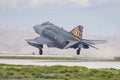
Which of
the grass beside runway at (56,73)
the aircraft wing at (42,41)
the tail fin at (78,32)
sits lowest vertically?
the grass beside runway at (56,73)

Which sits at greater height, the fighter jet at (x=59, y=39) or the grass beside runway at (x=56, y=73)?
the fighter jet at (x=59, y=39)

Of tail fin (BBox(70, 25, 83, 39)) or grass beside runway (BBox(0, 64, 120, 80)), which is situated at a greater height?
tail fin (BBox(70, 25, 83, 39))

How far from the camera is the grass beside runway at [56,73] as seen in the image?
65188mm

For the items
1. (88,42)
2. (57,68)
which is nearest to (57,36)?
(88,42)

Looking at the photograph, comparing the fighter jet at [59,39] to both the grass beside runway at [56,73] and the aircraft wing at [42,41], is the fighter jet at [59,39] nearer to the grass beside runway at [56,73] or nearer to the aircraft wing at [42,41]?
the aircraft wing at [42,41]

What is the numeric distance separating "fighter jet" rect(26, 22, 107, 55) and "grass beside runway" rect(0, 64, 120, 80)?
58.9 meters

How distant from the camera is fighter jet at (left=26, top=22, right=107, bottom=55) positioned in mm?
136938

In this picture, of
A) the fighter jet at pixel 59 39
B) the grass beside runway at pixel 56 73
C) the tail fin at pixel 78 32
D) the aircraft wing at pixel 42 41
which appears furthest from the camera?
the aircraft wing at pixel 42 41

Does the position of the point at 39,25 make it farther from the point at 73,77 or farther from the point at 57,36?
the point at 73,77

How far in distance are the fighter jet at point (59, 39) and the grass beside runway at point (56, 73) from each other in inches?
2320

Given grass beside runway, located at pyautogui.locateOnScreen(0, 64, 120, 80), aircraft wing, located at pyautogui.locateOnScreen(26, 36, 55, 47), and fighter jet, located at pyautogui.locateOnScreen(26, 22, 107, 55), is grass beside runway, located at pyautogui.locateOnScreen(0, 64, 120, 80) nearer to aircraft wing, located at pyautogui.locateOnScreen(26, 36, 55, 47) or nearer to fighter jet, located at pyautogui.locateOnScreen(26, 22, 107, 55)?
fighter jet, located at pyautogui.locateOnScreen(26, 22, 107, 55)

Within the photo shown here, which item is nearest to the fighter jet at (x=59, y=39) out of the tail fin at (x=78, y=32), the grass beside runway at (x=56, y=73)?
the tail fin at (x=78, y=32)

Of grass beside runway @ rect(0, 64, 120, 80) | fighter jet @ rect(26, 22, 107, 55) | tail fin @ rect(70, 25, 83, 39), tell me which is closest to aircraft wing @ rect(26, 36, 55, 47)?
fighter jet @ rect(26, 22, 107, 55)

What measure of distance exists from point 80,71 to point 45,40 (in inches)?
3243
